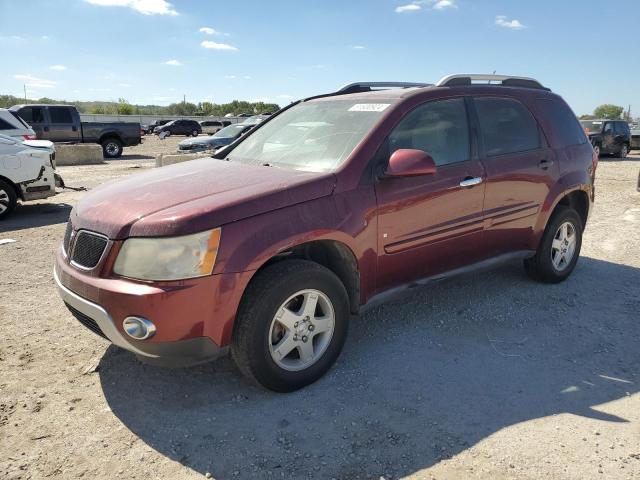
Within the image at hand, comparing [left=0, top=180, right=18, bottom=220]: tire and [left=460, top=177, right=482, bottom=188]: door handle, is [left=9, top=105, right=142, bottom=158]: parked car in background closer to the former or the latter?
[left=0, top=180, right=18, bottom=220]: tire

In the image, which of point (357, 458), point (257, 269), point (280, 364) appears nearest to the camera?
point (357, 458)

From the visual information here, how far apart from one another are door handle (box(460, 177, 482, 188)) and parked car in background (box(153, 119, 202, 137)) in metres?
40.2

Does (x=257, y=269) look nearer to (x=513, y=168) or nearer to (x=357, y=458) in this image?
(x=357, y=458)

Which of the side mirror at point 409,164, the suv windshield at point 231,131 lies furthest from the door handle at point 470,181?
the suv windshield at point 231,131

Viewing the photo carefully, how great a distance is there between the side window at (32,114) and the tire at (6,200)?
12.5 m

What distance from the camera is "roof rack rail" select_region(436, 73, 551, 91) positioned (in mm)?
4137

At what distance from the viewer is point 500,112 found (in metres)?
4.36

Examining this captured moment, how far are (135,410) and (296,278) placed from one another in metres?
1.20

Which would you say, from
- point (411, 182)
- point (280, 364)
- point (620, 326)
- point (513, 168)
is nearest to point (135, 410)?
point (280, 364)

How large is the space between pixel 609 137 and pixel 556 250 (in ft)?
62.0

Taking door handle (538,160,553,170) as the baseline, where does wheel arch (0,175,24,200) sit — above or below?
below

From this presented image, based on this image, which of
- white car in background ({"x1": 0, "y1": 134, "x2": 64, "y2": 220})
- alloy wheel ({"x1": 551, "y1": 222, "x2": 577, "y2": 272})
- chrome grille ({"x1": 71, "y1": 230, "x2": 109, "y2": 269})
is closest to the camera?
chrome grille ({"x1": 71, "y1": 230, "x2": 109, "y2": 269})

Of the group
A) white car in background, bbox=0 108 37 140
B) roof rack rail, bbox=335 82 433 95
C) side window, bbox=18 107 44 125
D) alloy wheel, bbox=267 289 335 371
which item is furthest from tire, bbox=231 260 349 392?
side window, bbox=18 107 44 125

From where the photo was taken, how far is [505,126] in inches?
172
